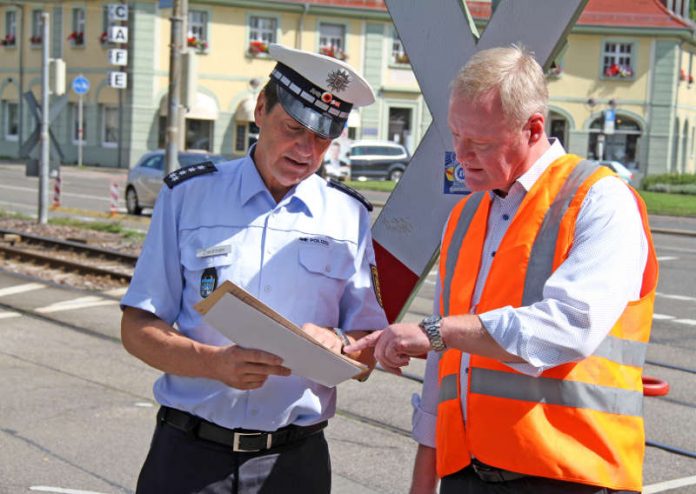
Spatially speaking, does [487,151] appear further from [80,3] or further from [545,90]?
[80,3]

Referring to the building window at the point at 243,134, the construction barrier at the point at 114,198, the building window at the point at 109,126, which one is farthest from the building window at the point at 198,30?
the construction barrier at the point at 114,198

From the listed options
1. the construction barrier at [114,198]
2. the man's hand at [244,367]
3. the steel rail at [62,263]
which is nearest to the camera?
the man's hand at [244,367]

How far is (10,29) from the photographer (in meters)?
51.6

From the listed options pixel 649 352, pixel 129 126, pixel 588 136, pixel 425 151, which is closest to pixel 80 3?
pixel 129 126

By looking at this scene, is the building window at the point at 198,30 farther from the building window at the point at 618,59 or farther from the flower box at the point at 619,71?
the flower box at the point at 619,71

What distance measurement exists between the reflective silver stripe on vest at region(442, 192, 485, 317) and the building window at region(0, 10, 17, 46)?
51.2 meters

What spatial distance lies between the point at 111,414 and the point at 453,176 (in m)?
4.79

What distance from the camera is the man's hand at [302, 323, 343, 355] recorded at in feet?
9.76

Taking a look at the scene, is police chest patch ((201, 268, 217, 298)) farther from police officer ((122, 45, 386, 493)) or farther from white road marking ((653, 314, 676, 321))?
white road marking ((653, 314, 676, 321))

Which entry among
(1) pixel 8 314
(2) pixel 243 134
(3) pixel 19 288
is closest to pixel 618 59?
(2) pixel 243 134

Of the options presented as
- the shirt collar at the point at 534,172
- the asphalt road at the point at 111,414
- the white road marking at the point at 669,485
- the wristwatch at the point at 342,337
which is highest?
the shirt collar at the point at 534,172

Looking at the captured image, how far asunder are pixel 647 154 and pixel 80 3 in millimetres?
26385

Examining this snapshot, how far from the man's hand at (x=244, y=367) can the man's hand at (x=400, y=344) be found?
0.27m

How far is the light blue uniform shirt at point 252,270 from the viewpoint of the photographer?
3.12 m
